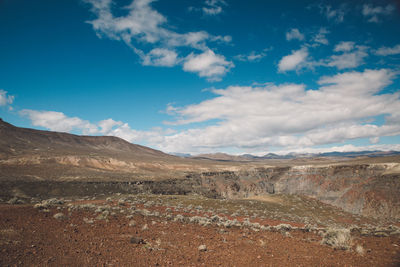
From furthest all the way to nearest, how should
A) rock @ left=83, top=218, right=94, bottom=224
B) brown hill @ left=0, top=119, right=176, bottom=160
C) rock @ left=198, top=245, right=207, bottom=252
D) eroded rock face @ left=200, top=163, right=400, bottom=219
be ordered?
brown hill @ left=0, top=119, right=176, bottom=160
eroded rock face @ left=200, top=163, right=400, bottom=219
rock @ left=83, top=218, right=94, bottom=224
rock @ left=198, top=245, right=207, bottom=252

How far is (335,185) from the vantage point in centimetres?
4509

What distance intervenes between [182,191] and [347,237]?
4167 centimetres

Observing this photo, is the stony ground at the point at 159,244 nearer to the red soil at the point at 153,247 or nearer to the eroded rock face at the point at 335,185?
the red soil at the point at 153,247

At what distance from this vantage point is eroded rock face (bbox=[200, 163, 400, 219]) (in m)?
33.6

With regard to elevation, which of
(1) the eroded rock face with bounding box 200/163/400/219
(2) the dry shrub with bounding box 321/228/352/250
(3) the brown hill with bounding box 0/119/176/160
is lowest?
(1) the eroded rock face with bounding box 200/163/400/219

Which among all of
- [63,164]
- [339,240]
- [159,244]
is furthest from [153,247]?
[63,164]

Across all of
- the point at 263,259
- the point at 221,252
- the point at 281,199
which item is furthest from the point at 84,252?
the point at 281,199

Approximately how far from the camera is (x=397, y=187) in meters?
33.8

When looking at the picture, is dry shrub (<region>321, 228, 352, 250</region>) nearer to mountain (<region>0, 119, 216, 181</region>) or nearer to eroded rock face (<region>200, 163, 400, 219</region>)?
eroded rock face (<region>200, 163, 400, 219</region>)

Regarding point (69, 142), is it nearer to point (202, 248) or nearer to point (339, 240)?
point (202, 248)

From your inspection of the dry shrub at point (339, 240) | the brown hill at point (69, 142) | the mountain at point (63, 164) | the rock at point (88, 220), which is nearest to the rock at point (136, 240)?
the rock at point (88, 220)

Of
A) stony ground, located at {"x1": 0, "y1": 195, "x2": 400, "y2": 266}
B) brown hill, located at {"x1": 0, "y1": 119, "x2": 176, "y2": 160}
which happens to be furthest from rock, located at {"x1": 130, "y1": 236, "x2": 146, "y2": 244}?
brown hill, located at {"x1": 0, "y1": 119, "x2": 176, "y2": 160}

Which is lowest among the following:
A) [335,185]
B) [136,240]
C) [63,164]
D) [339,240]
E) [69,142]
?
[335,185]

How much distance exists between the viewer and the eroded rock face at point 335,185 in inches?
1321
